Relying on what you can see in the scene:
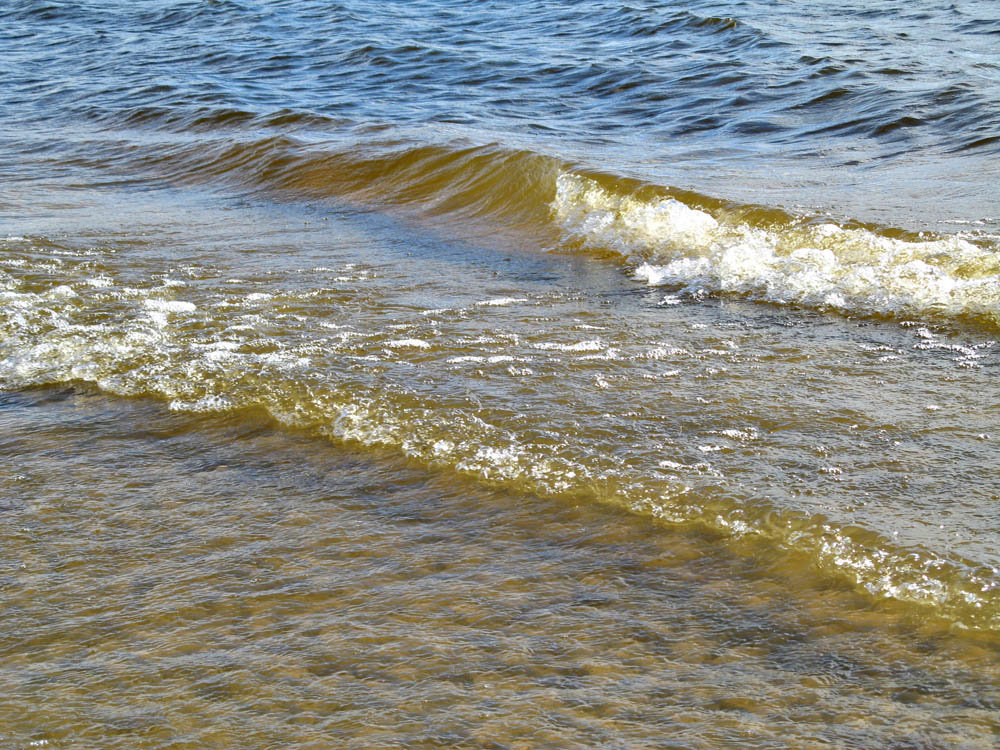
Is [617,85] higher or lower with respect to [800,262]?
higher

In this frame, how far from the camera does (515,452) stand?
3303mm

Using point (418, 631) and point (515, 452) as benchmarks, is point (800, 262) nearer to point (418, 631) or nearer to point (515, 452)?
point (515, 452)

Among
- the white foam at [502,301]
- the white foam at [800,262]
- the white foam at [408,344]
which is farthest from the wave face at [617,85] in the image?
the white foam at [408,344]

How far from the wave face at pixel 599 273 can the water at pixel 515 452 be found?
25mm

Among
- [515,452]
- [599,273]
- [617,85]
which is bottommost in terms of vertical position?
[599,273]

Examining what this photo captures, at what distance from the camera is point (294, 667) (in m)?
2.31

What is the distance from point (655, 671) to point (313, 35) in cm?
1634

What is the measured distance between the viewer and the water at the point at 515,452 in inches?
87.6

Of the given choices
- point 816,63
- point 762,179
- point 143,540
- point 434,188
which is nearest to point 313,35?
point 816,63

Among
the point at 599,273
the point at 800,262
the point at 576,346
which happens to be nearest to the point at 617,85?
the point at 599,273

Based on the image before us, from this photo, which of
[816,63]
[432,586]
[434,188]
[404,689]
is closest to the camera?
[404,689]

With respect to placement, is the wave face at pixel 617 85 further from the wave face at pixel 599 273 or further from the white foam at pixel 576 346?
the white foam at pixel 576 346

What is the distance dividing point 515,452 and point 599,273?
280cm

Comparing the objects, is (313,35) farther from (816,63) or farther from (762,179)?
(762,179)
